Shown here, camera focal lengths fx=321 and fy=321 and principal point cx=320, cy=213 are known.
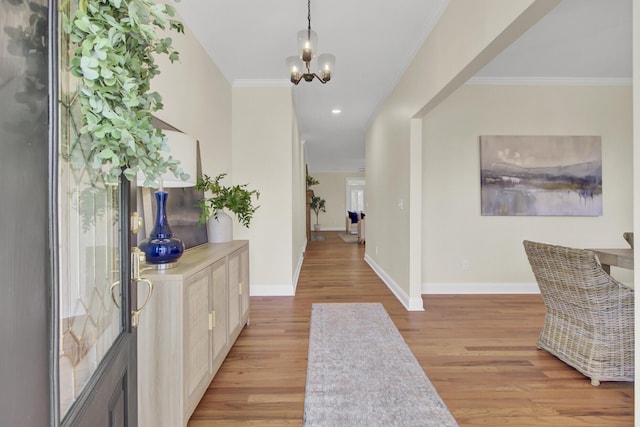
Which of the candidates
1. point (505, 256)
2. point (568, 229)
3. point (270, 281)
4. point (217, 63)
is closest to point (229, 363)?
point (270, 281)

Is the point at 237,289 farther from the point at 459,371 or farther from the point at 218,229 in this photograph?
the point at 459,371

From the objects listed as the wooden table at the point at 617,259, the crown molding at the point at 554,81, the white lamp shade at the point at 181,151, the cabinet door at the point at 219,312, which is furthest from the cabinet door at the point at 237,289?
the crown molding at the point at 554,81

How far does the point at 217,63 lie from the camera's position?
324 centimetres

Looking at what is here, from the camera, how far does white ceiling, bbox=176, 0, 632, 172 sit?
2406 mm

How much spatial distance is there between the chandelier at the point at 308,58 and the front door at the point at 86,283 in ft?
6.13

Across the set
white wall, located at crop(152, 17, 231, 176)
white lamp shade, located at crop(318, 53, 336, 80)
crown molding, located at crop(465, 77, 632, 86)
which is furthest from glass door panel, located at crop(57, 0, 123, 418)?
crown molding, located at crop(465, 77, 632, 86)

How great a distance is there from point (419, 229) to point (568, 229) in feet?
6.50

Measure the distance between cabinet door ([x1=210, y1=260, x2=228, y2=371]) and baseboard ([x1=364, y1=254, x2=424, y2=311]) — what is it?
195 cm

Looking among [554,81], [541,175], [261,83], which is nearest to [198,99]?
[261,83]

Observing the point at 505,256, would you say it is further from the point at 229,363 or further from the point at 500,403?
the point at 229,363

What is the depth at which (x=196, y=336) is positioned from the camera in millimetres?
1662

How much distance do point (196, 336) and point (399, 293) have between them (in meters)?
2.58

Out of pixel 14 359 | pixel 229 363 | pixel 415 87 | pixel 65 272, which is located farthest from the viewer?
pixel 415 87

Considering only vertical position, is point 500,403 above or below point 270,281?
below
